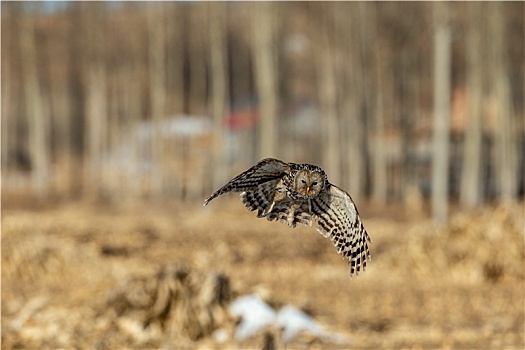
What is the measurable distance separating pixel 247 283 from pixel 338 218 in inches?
358

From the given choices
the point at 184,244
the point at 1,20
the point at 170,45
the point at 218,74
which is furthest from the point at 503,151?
the point at 1,20

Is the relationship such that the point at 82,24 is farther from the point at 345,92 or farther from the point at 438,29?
the point at 438,29

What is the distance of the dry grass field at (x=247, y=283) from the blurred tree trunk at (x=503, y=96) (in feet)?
32.5

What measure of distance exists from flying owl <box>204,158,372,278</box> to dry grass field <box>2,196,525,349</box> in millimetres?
2460

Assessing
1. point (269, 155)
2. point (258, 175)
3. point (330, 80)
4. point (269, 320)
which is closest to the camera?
point (258, 175)

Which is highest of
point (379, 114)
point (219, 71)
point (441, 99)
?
point (219, 71)

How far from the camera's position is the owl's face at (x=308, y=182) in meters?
4.99

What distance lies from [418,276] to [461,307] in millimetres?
3181

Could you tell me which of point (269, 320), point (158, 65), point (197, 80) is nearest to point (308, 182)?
point (269, 320)

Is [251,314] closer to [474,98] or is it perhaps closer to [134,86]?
[474,98]

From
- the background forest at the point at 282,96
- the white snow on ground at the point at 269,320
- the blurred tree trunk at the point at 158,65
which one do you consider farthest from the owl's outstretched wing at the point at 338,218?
the blurred tree trunk at the point at 158,65

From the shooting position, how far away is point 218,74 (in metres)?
36.6

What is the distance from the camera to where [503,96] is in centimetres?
3288

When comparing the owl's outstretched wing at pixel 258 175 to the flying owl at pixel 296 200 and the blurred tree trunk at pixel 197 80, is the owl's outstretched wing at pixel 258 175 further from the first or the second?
the blurred tree trunk at pixel 197 80
